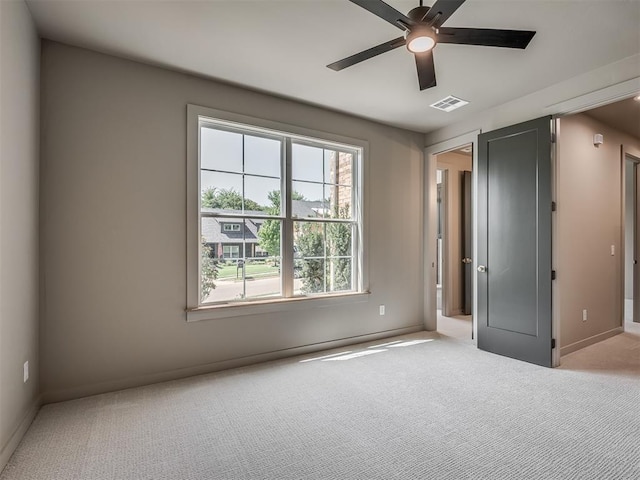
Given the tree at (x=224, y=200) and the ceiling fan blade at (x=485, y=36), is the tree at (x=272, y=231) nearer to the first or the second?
the tree at (x=224, y=200)

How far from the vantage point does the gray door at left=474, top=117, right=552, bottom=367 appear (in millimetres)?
3285

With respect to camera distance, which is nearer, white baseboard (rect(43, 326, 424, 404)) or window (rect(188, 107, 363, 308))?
white baseboard (rect(43, 326, 424, 404))

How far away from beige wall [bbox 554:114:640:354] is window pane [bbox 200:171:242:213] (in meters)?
3.14

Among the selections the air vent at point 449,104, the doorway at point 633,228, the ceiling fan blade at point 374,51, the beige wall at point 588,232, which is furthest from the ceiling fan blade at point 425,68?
the doorway at point 633,228

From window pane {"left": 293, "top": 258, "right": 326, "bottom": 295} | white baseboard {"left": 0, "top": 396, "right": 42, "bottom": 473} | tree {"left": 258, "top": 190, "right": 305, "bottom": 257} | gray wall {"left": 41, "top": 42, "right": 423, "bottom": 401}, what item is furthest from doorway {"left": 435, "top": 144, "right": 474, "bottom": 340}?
white baseboard {"left": 0, "top": 396, "right": 42, "bottom": 473}

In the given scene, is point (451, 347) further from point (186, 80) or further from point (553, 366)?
point (186, 80)

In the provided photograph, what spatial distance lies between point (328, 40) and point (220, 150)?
1.43 meters

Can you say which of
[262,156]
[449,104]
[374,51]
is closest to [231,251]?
[262,156]

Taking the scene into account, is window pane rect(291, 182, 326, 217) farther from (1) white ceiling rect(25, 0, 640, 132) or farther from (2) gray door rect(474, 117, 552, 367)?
(2) gray door rect(474, 117, 552, 367)

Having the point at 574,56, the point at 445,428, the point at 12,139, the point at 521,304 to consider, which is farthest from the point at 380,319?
the point at 12,139

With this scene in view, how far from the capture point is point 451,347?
3.89 metres

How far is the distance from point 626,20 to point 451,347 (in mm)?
3225

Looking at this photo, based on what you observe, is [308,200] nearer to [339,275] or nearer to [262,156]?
[262,156]

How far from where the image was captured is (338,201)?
158 inches
